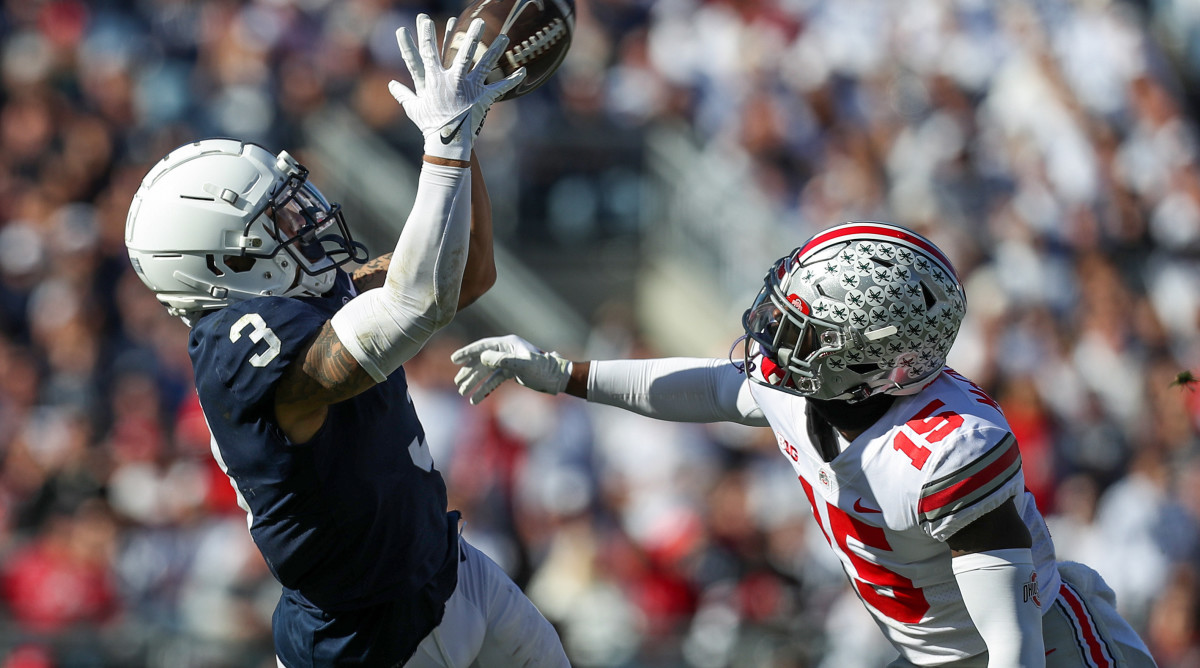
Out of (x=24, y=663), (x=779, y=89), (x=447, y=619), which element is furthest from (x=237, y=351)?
(x=779, y=89)

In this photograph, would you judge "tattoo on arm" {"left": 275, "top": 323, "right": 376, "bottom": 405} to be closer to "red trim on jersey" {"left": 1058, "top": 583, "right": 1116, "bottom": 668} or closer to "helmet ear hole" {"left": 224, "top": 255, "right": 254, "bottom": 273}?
"helmet ear hole" {"left": 224, "top": 255, "right": 254, "bottom": 273}

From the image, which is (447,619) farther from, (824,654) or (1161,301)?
(1161,301)

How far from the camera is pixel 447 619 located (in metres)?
3.53

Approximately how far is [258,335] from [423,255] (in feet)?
1.40

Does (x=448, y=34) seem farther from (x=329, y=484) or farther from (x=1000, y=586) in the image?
(x=1000, y=586)

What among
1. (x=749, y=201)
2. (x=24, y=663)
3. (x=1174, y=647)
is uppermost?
(x=749, y=201)

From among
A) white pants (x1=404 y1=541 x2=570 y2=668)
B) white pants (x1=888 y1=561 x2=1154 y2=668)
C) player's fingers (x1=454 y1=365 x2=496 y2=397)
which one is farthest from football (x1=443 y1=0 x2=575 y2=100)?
white pants (x1=888 y1=561 x2=1154 y2=668)

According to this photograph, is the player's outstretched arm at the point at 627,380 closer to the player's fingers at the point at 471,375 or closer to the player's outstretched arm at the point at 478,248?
the player's fingers at the point at 471,375

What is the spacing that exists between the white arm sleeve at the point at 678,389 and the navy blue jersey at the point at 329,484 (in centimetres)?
57

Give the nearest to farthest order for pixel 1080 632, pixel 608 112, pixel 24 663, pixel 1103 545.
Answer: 1. pixel 1080 632
2. pixel 24 663
3. pixel 1103 545
4. pixel 608 112

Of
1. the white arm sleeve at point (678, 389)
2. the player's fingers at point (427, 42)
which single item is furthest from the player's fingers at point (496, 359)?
the player's fingers at point (427, 42)

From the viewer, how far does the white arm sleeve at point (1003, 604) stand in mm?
3092

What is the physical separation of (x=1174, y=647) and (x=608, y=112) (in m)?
5.21

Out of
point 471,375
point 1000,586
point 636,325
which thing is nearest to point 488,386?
point 471,375
